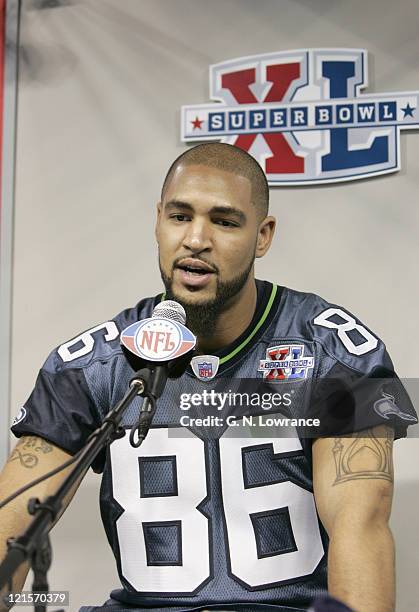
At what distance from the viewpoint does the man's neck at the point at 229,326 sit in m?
1.81

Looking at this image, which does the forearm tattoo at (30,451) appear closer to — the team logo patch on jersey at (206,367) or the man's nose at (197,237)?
the team logo patch on jersey at (206,367)

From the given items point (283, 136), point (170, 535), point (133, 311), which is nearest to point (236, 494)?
point (170, 535)

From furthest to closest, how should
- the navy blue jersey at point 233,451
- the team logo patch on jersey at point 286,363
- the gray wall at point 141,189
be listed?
the gray wall at point 141,189
the team logo patch on jersey at point 286,363
the navy blue jersey at point 233,451

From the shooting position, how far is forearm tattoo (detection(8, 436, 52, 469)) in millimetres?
1676

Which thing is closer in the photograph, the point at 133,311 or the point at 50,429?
the point at 50,429

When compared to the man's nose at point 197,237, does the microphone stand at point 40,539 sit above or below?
below

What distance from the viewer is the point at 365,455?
153 centimetres

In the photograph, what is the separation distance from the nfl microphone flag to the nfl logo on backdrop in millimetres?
499

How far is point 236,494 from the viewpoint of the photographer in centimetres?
167

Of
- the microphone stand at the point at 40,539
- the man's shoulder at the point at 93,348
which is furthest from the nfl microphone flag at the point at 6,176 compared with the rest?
the microphone stand at the point at 40,539

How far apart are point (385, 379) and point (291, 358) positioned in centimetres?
18

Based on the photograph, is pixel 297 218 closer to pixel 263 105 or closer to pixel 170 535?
pixel 263 105

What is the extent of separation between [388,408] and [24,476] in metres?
0.66

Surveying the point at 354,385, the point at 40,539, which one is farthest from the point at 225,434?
the point at 40,539
